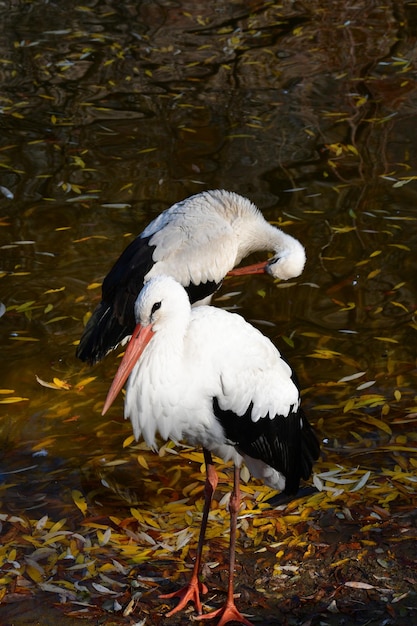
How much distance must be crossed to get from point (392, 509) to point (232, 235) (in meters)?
2.02

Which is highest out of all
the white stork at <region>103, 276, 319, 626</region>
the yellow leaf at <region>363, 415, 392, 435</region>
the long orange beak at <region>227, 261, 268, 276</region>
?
the white stork at <region>103, 276, 319, 626</region>

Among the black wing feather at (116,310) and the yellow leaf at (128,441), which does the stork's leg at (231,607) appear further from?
the black wing feather at (116,310)

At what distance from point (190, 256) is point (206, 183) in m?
2.47

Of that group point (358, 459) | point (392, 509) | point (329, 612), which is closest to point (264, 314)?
point (358, 459)

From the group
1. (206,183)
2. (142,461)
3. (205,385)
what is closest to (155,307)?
(205,385)

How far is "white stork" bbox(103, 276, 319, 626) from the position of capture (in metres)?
3.79

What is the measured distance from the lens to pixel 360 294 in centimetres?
630

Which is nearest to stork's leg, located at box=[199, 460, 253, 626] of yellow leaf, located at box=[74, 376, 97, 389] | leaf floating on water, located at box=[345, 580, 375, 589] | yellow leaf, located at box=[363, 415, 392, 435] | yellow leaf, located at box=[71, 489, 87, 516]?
leaf floating on water, located at box=[345, 580, 375, 589]

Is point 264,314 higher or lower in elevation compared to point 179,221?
lower

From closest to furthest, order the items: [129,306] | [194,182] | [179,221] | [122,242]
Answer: [129,306], [179,221], [122,242], [194,182]

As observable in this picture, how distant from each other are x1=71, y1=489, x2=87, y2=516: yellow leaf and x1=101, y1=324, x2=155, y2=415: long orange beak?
0.93m

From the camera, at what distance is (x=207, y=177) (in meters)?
7.89

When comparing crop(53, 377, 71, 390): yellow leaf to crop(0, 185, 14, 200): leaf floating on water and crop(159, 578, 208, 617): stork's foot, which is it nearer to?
crop(159, 578, 208, 617): stork's foot

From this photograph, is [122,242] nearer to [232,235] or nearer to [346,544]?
[232,235]
